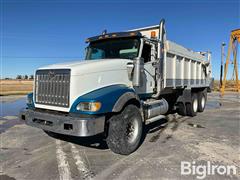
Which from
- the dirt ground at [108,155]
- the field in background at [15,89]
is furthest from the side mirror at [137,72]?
the field in background at [15,89]

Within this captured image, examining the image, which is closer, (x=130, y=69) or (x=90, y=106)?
(x=90, y=106)

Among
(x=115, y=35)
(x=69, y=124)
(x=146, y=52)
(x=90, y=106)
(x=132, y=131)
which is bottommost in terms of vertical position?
(x=132, y=131)

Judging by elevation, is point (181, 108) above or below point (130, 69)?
below

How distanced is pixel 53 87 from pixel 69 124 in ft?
3.48

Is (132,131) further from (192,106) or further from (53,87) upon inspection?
(192,106)

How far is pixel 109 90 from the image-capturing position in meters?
4.56

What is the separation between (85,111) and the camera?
165 inches

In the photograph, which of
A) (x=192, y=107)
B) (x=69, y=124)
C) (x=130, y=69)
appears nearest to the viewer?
(x=69, y=124)

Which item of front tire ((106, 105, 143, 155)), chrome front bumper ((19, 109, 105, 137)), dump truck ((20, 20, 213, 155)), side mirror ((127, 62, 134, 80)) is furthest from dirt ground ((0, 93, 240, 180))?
side mirror ((127, 62, 134, 80))

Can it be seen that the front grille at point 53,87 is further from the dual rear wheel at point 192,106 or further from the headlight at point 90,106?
the dual rear wheel at point 192,106

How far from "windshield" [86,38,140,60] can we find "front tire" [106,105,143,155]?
5.41ft

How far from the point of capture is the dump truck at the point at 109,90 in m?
4.24

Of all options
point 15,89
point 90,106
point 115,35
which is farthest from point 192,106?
point 15,89

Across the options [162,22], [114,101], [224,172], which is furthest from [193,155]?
[162,22]
